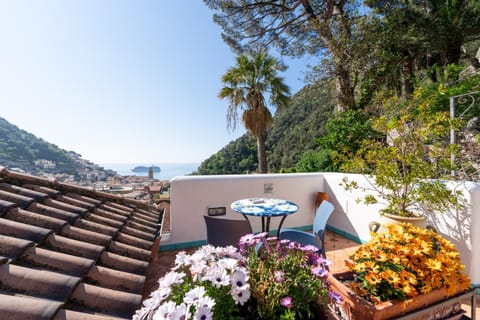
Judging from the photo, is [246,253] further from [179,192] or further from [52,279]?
[179,192]

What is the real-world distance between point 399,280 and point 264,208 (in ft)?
5.81

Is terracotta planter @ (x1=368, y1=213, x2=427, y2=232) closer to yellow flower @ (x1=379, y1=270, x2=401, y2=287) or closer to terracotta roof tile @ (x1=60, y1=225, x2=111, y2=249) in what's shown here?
yellow flower @ (x1=379, y1=270, x2=401, y2=287)

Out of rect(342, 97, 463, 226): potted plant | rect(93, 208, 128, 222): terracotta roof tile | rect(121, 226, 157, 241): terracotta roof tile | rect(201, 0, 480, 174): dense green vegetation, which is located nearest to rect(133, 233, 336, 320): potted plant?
rect(121, 226, 157, 241): terracotta roof tile

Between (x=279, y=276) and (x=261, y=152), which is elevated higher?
(x=261, y=152)

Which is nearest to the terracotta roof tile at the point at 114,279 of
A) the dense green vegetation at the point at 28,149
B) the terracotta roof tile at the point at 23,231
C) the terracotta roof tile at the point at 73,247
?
the terracotta roof tile at the point at 73,247

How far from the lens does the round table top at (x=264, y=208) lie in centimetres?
266

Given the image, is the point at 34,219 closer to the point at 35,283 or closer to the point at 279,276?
the point at 35,283

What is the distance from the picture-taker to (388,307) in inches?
46.9

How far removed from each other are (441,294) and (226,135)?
24.0 ft

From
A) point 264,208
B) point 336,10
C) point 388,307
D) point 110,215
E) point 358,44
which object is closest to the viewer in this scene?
point 388,307

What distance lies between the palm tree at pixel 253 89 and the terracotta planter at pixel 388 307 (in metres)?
7.19

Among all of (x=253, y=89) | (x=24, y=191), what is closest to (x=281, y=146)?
(x=253, y=89)

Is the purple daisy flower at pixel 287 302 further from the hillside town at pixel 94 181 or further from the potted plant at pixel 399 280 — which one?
the hillside town at pixel 94 181

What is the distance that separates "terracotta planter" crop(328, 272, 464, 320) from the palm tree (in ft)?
23.6
